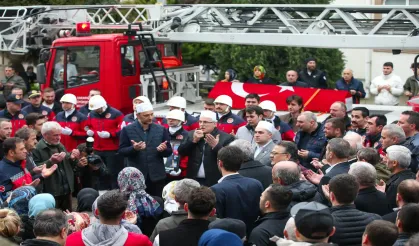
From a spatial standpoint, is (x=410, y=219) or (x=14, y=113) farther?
(x=14, y=113)

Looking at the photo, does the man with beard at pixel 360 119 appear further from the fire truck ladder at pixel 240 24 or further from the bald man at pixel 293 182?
the bald man at pixel 293 182

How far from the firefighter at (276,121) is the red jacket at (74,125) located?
2719mm

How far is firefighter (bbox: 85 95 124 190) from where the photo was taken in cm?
1180

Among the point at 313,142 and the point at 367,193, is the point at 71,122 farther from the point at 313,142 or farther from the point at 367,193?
the point at 367,193

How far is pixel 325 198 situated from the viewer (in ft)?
A: 24.0

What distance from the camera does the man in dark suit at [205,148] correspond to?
979cm

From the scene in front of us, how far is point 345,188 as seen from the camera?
21.2 ft

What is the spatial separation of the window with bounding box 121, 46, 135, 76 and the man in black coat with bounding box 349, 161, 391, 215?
6.65m

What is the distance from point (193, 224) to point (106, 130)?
5.90 metres

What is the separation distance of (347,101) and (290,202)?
6.13m

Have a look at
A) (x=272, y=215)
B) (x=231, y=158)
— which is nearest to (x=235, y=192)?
(x=231, y=158)

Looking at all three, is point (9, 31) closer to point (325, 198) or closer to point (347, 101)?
point (347, 101)

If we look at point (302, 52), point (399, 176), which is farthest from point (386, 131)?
point (302, 52)

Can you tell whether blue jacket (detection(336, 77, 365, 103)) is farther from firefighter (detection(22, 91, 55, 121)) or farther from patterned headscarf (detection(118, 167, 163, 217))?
patterned headscarf (detection(118, 167, 163, 217))
